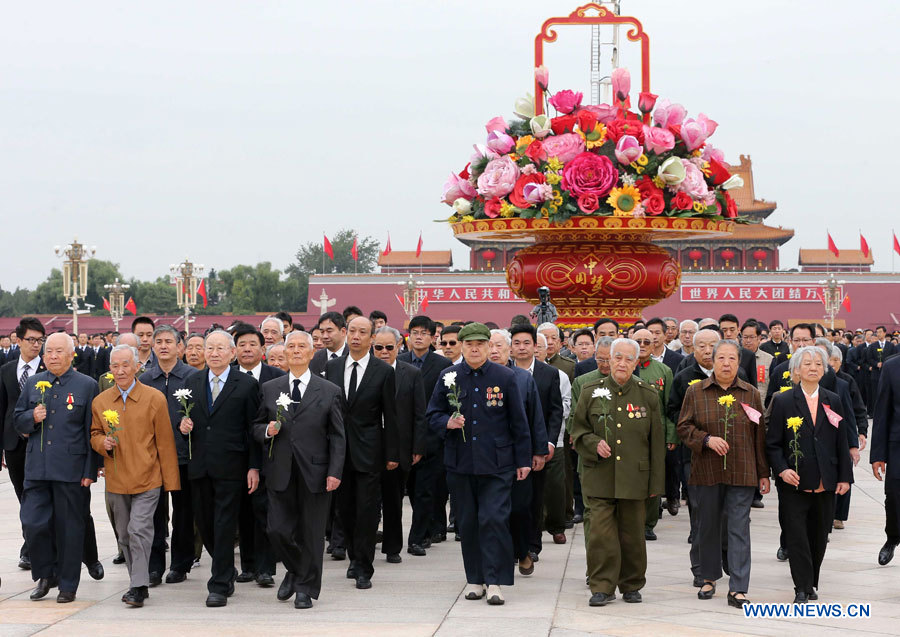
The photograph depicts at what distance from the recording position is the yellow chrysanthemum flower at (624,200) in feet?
22.9

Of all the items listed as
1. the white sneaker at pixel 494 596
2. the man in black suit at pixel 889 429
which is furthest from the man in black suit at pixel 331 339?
the man in black suit at pixel 889 429

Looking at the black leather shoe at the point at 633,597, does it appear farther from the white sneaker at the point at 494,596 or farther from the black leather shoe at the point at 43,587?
the black leather shoe at the point at 43,587

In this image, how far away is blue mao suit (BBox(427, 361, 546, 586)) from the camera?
522 centimetres

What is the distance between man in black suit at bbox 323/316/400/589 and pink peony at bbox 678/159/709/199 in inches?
96.3

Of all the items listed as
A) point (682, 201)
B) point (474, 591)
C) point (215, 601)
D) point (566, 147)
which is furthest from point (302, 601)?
point (682, 201)

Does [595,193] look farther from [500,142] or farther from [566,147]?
[500,142]

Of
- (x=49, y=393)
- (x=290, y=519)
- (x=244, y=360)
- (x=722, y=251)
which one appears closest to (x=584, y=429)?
(x=290, y=519)

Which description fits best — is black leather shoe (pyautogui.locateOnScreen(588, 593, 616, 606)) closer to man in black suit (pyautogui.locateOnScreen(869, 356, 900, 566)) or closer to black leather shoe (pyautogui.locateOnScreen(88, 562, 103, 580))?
man in black suit (pyautogui.locateOnScreen(869, 356, 900, 566))

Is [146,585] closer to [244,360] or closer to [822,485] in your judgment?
[244,360]

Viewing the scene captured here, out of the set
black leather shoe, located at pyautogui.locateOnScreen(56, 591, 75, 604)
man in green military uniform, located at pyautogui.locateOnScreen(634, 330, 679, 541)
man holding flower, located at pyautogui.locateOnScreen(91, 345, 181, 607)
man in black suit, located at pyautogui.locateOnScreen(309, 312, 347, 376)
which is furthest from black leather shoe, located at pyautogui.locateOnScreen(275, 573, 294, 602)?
man in green military uniform, located at pyautogui.locateOnScreen(634, 330, 679, 541)

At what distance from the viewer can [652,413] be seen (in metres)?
5.30

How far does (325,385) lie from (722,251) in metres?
40.0

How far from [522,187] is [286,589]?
121 inches

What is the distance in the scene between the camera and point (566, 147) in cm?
713
